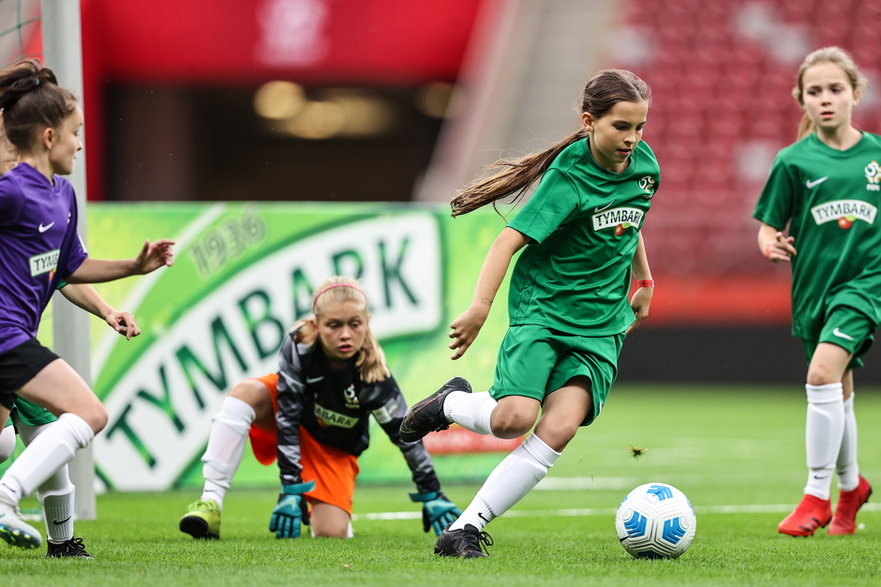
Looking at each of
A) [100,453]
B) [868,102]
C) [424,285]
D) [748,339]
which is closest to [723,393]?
[748,339]

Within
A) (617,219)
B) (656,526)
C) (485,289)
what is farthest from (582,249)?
(656,526)

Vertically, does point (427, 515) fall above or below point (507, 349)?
below

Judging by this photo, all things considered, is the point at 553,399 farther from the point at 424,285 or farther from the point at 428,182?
the point at 428,182

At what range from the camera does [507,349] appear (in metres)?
4.34

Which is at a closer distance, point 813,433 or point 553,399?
point 553,399

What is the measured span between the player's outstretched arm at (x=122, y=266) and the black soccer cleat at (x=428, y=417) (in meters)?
0.99

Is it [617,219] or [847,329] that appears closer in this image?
[617,219]

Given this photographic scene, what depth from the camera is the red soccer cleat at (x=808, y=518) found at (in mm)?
5082

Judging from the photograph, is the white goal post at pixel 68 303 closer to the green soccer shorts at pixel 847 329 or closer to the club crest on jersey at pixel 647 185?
the club crest on jersey at pixel 647 185

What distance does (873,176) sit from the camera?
207 inches

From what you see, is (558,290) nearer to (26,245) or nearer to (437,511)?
(437,511)

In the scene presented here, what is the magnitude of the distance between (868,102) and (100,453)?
49.5 feet

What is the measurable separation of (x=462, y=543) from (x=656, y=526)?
0.65 metres

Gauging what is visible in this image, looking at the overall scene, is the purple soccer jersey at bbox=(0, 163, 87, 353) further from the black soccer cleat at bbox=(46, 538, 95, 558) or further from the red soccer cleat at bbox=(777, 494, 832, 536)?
the red soccer cleat at bbox=(777, 494, 832, 536)
